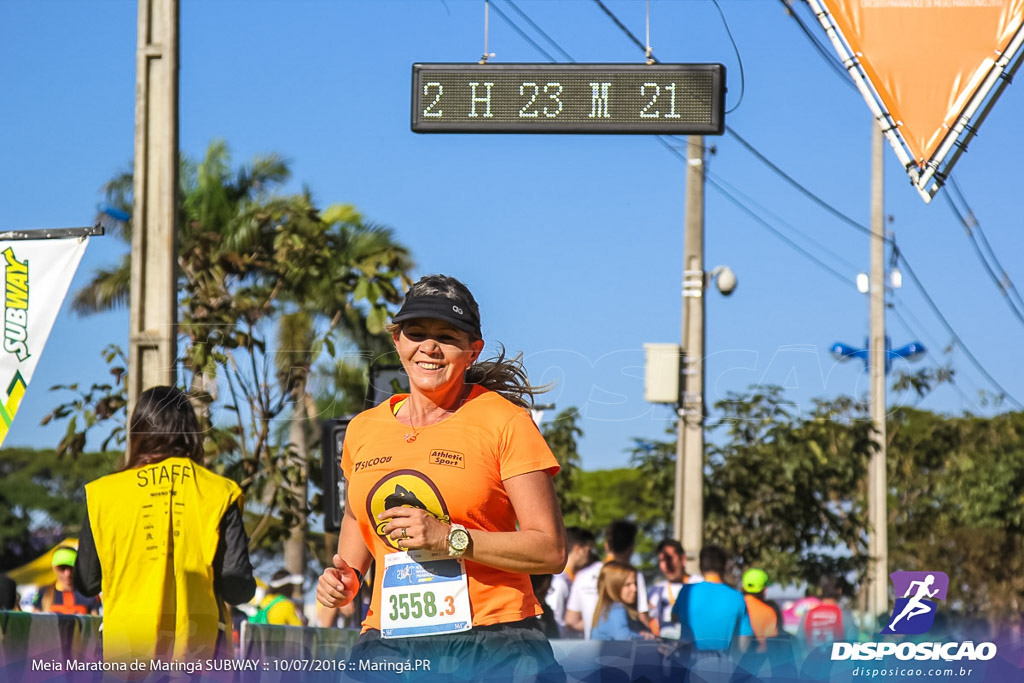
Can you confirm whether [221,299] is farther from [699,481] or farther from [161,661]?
[161,661]

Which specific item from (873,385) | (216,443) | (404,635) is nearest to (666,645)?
(404,635)

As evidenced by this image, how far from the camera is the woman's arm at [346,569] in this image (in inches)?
148

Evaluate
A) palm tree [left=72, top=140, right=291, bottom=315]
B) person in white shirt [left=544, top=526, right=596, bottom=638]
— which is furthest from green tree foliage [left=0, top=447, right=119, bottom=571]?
person in white shirt [left=544, top=526, right=596, bottom=638]

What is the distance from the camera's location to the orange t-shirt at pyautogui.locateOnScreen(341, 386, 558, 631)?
3.62 metres

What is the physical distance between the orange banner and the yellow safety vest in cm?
457

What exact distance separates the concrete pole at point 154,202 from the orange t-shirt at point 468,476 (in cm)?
396

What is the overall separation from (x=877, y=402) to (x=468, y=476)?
1831 cm

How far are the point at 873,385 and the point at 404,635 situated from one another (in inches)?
750

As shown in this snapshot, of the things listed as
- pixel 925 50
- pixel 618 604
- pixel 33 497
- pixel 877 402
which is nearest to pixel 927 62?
pixel 925 50

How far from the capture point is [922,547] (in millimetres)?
28312

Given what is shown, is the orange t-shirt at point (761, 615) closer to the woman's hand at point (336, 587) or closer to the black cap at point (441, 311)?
the woman's hand at point (336, 587)

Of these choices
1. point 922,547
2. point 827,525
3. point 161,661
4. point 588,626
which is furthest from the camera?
point 922,547

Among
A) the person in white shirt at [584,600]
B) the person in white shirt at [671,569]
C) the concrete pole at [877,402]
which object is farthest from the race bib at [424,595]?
the concrete pole at [877,402]

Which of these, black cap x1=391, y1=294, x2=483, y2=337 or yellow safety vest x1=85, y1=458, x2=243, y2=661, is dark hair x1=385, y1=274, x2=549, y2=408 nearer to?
black cap x1=391, y1=294, x2=483, y2=337
